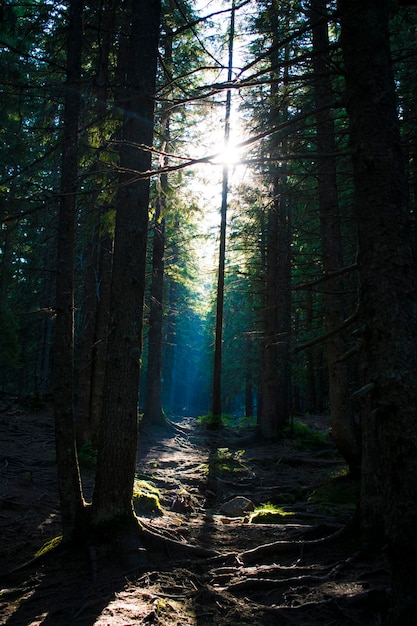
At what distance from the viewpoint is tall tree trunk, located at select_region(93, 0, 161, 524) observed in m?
5.50

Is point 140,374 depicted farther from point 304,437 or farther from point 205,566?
point 304,437

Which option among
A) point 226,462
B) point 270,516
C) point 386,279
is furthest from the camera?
point 226,462

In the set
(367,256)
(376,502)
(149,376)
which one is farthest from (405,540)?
(149,376)

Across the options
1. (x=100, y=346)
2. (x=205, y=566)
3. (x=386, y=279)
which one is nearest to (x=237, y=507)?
(x=205, y=566)

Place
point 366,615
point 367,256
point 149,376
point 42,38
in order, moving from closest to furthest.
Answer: point 367,256, point 366,615, point 42,38, point 149,376

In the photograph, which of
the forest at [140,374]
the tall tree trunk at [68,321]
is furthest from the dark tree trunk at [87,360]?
the tall tree trunk at [68,321]

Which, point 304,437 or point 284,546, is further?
point 304,437

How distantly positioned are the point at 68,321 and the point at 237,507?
192 inches

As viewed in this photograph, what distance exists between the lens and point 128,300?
579cm

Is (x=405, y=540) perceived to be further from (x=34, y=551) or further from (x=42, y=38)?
(x=42, y=38)

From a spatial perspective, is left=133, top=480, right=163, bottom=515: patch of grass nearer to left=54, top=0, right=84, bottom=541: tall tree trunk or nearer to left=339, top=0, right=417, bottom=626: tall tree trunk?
left=54, top=0, right=84, bottom=541: tall tree trunk

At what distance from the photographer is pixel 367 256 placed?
3.09 m

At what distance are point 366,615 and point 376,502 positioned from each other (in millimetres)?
1546

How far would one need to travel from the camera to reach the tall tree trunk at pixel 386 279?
274cm
